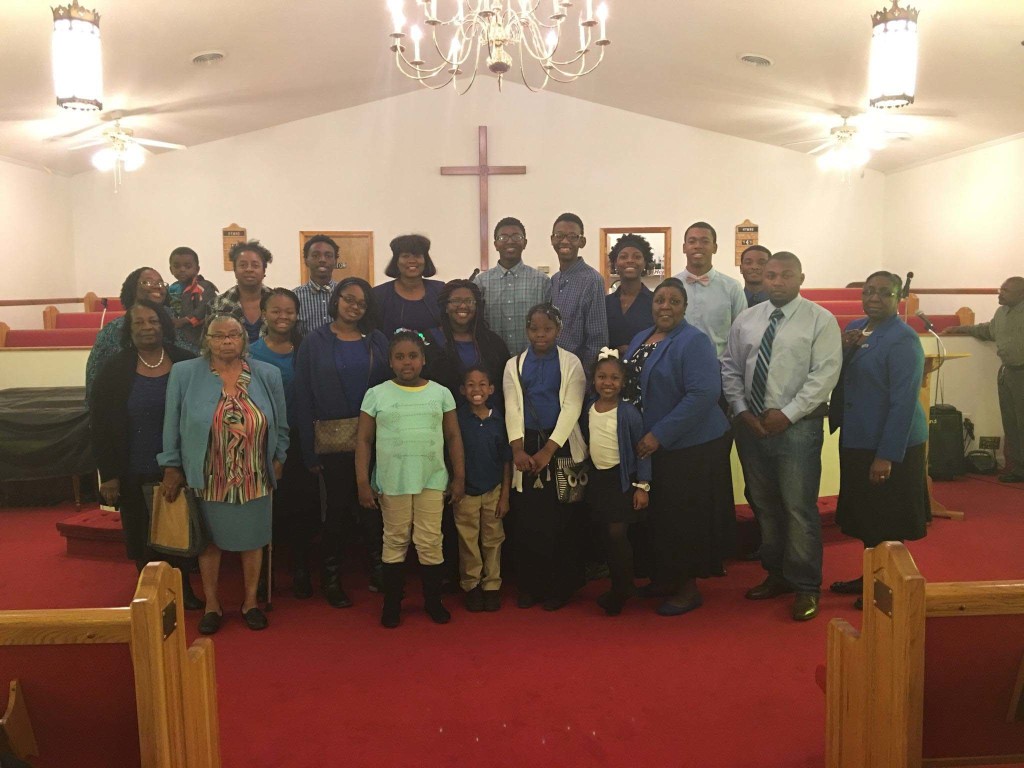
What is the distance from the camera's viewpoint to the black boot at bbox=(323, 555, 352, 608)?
3.38 meters

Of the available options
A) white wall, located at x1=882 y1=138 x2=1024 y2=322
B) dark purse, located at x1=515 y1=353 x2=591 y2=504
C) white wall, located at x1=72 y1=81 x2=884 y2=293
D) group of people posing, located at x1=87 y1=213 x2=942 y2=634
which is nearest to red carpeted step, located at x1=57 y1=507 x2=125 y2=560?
group of people posing, located at x1=87 y1=213 x2=942 y2=634

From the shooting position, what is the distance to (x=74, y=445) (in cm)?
518

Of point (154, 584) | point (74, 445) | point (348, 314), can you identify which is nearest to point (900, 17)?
point (348, 314)

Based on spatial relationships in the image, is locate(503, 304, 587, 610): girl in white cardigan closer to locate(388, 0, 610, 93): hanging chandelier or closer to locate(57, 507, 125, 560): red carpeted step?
locate(388, 0, 610, 93): hanging chandelier

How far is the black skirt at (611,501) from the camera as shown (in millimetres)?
3158

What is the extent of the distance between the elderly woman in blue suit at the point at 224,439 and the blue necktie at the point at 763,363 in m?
1.92

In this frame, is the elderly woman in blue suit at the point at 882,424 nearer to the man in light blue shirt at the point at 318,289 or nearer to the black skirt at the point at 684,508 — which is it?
the black skirt at the point at 684,508

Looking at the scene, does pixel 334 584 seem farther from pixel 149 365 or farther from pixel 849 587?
pixel 849 587

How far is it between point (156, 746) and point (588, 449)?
2107 millimetres

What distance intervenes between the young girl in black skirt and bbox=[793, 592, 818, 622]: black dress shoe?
2.21ft

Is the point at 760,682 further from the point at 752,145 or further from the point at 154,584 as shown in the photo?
the point at 752,145

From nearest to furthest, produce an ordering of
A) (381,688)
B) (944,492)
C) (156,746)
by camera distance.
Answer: (156,746), (381,688), (944,492)

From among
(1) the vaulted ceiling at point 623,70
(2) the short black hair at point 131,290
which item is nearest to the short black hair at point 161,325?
(2) the short black hair at point 131,290

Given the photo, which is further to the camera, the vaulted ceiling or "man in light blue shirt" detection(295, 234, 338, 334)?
the vaulted ceiling
